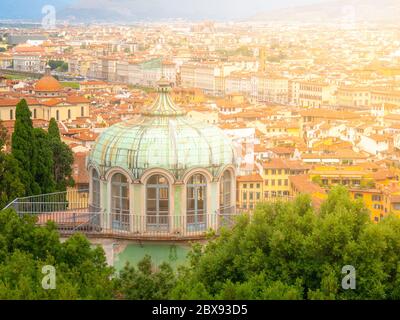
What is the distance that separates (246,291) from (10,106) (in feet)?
76.8

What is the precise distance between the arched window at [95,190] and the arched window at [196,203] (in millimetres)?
674

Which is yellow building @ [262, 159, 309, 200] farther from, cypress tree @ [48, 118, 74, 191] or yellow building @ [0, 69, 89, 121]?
yellow building @ [0, 69, 89, 121]

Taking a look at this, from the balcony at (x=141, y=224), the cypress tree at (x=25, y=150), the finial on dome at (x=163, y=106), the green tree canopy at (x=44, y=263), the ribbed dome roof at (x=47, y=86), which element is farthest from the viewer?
the ribbed dome roof at (x=47, y=86)

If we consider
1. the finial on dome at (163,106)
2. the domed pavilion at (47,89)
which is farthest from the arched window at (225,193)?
the domed pavilion at (47,89)

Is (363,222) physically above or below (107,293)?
above

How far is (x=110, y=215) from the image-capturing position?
23.3 feet

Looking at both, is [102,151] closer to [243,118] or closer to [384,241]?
[384,241]

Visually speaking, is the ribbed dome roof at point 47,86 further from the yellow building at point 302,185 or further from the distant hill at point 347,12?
the distant hill at point 347,12

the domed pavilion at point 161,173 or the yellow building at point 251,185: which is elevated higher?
the domed pavilion at point 161,173

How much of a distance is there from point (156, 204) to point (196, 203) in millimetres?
291

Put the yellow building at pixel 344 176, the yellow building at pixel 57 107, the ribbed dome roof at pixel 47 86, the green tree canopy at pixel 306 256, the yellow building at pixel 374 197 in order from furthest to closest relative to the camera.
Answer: the ribbed dome roof at pixel 47 86 < the yellow building at pixel 57 107 < the yellow building at pixel 344 176 < the yellow building at pixel 374 197 < the green tree canopy at pixel 306 256

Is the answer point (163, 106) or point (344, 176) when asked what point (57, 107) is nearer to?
point (344, 176)

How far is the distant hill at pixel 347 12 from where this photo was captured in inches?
2798
